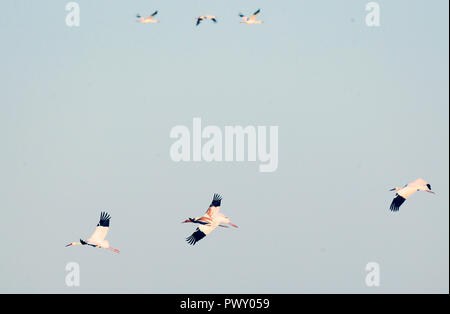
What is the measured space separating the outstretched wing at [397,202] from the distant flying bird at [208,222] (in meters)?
6.45

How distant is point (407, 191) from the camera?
56.0 metres

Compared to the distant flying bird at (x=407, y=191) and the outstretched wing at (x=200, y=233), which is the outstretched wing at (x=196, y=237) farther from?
the distant flying bird at (x=407, y=191)

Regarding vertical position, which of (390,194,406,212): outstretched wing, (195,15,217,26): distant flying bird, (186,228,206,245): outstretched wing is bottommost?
(186,228,206,245): outstretched wing

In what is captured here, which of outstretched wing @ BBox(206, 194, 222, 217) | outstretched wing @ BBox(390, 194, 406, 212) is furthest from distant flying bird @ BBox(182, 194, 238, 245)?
outstretched wing @ BBox(390, 194, 406, 212)

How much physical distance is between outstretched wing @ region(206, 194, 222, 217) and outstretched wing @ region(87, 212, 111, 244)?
4.32m

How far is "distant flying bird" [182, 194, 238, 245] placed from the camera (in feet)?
180

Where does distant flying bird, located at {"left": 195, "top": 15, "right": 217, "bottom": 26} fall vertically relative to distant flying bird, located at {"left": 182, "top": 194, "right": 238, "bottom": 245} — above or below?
above

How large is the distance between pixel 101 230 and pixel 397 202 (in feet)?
40.0

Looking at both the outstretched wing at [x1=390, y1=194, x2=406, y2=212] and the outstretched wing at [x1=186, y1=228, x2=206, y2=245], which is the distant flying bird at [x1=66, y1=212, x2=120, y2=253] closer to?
the outstretched wing at [x1=186, y1=228, x2=206, y2=245]

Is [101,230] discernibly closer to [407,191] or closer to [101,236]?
[101,236]

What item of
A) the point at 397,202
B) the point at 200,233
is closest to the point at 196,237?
the point at 200,233

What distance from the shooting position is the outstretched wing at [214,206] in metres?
56.8
